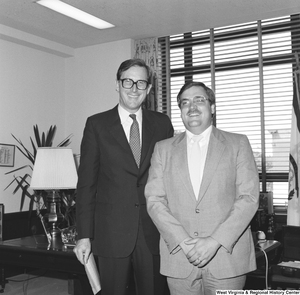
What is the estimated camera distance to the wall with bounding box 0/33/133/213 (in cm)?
579

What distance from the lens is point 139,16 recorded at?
17.5ft

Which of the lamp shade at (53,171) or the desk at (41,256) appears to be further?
the lamp shade at (53,171)

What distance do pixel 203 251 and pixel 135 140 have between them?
71cm

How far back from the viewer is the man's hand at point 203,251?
185 cm

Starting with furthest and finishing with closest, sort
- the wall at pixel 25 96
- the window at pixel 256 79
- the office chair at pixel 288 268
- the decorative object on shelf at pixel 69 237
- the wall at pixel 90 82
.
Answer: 1. the wall at pixel 90 82
2. the wall at pixel 25 96
3. the window at pixel 256 79
4. the decorative object on shelf at pixel 69 237
5. the office chair at pixel 288 268

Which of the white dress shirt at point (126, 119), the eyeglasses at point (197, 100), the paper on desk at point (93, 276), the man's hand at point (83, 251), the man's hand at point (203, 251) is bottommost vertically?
the paper on desk at point (93, 276)

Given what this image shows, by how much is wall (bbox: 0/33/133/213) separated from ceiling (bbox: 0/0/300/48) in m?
0.34

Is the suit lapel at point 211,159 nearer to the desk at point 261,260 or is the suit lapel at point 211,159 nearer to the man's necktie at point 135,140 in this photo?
the man's necktie at point 135,140

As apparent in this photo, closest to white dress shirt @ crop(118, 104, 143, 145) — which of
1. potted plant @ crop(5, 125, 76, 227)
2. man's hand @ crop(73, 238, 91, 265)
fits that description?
man's hand @ crop(73, 238, 91, 265)

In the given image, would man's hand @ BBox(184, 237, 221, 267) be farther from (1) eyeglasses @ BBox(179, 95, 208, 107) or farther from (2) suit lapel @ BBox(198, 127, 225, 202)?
(1) eyeglasses @ BBox(179, 95, 208, 107)

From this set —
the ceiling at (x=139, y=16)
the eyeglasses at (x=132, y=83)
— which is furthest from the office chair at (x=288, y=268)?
the ceiling at (x=139, y=16)

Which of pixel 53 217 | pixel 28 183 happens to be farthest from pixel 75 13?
pixel 53 217

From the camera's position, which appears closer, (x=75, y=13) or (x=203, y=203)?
(x=203, y=203)

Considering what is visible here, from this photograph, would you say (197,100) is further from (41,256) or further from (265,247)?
(41,256)
